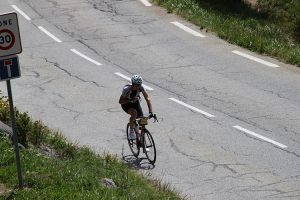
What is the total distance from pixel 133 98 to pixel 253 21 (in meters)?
12.7

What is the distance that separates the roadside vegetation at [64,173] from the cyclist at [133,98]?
0.97 metres

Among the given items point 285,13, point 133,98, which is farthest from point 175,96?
point 285,13

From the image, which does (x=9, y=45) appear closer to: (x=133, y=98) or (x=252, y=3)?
(x=133, y=98)

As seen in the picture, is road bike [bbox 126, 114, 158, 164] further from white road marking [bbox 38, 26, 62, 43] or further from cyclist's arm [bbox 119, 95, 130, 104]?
white road marking [bbox 38, 26, 62, 43]

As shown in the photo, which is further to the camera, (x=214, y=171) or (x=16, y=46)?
(x=214, y=171)

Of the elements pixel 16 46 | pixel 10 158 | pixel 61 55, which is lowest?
pixel 61 55

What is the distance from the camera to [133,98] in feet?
42.4

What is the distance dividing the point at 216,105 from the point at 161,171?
411 cm

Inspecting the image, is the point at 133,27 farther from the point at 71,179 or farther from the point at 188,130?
the point at 71,179

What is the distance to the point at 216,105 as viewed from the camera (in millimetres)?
16266

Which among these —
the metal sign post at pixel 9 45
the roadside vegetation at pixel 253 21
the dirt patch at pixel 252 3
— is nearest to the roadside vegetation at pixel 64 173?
the metal sign post at pixel 9 45

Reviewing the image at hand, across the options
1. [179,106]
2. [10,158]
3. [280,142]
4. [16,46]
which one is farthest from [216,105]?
[16,46]

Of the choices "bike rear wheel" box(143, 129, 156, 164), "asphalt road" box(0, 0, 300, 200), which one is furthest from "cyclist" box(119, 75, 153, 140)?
"asphalt road" box(0, 0, 300, 200)

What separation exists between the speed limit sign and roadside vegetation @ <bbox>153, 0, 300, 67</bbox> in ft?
39.9
